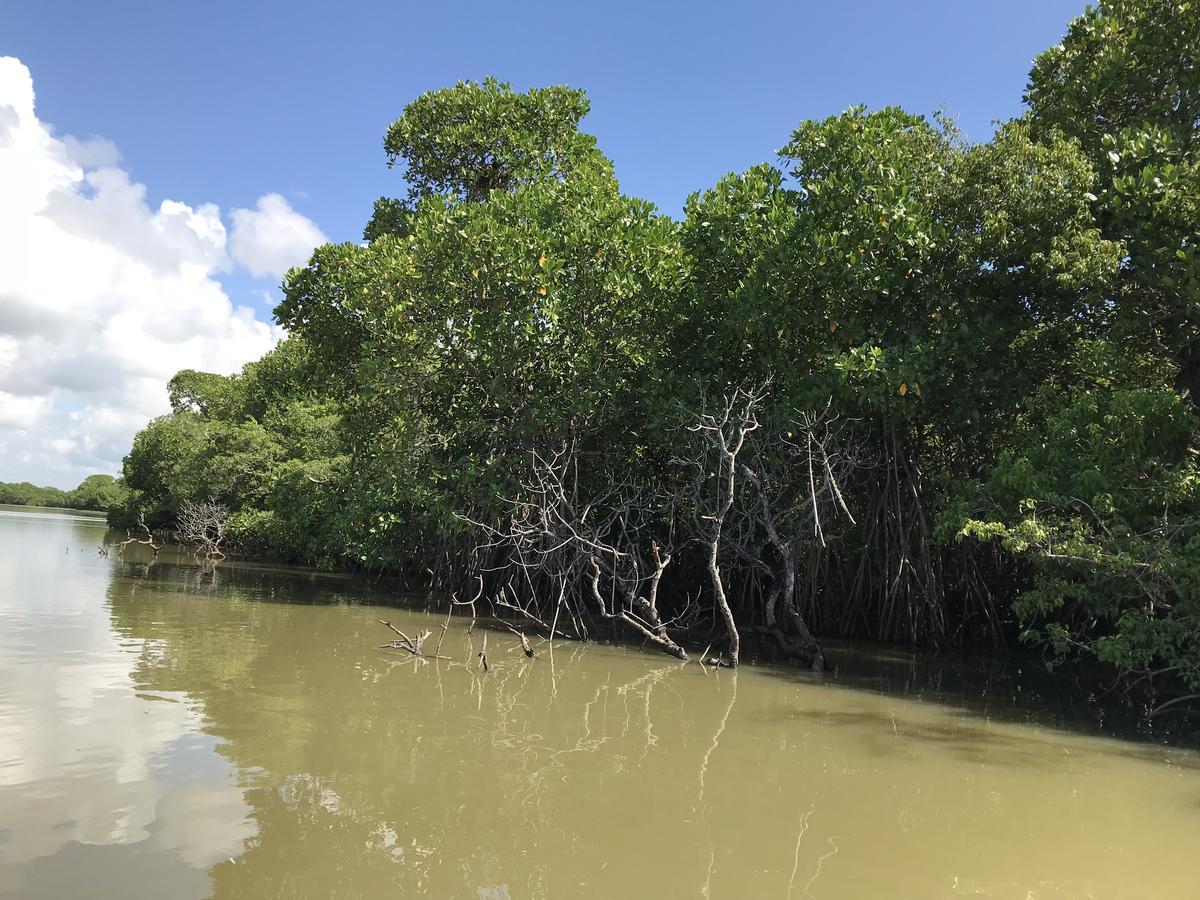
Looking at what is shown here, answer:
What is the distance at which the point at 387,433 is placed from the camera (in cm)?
1138

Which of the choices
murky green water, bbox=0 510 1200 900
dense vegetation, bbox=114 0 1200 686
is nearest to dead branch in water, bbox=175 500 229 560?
dense vegetation, bbox=114 0 1200 686

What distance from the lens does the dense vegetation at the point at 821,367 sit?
20.7 feet

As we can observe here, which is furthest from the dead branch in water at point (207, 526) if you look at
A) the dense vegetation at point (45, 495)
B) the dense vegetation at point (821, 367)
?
the dense vegetation at point (45, 495)

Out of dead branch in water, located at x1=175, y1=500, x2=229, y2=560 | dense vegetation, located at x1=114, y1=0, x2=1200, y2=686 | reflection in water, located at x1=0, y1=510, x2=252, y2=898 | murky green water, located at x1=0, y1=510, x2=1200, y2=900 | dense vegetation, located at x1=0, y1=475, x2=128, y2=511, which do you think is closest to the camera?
reflection in water, located at x1=0, y1=510, x2=252, y2=898

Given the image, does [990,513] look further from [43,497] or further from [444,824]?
[43,497]

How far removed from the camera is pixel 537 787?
12.1 ft

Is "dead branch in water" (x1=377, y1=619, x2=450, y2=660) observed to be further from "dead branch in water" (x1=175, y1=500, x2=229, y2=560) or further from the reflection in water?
"dead branch in water" (x1=175, y1=500, x2=229, y2=560)

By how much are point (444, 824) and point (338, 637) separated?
16.7 ft

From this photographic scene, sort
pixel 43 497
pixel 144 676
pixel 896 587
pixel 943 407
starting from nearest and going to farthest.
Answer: pixel 144 676 → pixel 943 407 → pixel 896 587 → pixel 43 497

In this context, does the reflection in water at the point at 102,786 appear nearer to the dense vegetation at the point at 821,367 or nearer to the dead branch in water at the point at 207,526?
the dense vegetation at the point at 821,367

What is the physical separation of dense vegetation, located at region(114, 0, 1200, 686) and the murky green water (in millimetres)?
1851

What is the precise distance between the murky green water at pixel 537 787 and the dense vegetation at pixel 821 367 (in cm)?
185

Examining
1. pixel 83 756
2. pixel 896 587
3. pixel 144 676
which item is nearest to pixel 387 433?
pixel 144 676

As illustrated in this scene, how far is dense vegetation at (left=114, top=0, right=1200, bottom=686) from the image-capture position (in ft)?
20.7
